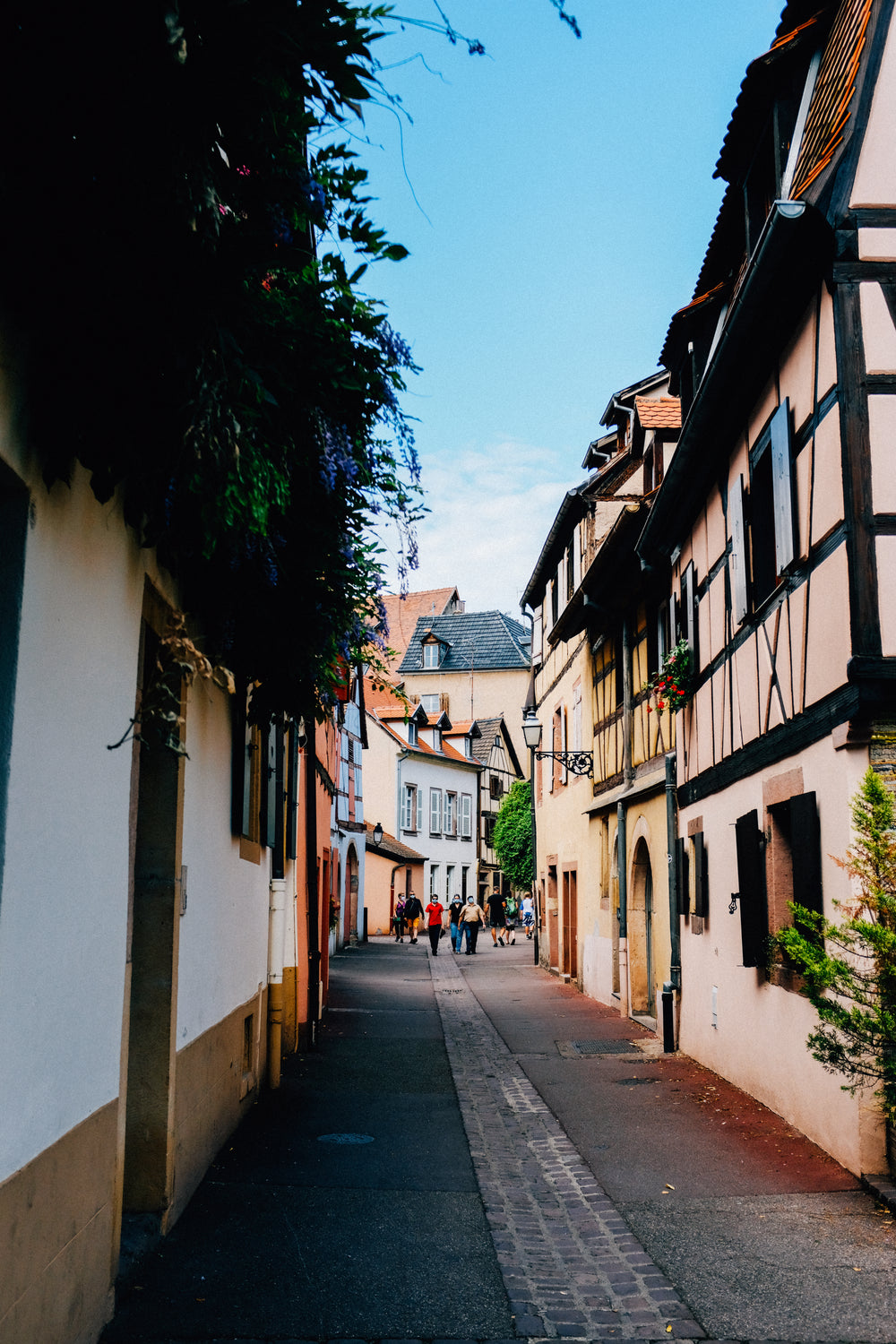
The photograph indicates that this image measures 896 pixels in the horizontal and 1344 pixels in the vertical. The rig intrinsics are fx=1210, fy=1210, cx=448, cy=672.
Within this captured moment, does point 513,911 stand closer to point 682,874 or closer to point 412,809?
point 412,809

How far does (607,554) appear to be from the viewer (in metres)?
15.2

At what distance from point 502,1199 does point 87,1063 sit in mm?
3240

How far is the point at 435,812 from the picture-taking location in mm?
51719

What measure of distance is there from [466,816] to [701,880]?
44.1 m

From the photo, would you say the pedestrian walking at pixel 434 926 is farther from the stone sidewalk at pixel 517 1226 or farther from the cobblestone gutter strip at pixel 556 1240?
the cobblestone gutter strip at pixel 556 1240

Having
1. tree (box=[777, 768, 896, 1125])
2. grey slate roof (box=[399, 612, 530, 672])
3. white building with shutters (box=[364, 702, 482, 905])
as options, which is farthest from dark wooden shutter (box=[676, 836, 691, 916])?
grey slate roof (box=[399, 612, 530, 672])

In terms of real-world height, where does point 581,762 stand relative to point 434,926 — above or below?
above

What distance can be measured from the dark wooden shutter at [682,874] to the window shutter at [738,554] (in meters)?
3.40

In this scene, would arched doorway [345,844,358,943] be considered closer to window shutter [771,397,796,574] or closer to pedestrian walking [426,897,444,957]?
pedestrian walking [426,897,444,957]

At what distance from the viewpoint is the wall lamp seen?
19.6 meters

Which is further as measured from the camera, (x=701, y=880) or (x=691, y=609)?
(x=691, y=609)

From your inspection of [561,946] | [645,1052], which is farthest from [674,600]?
[561,946]

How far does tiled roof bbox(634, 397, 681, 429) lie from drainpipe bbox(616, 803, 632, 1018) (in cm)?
502

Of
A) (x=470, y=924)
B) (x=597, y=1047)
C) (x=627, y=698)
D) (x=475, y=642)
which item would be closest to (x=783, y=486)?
(x=597, y=1047)
